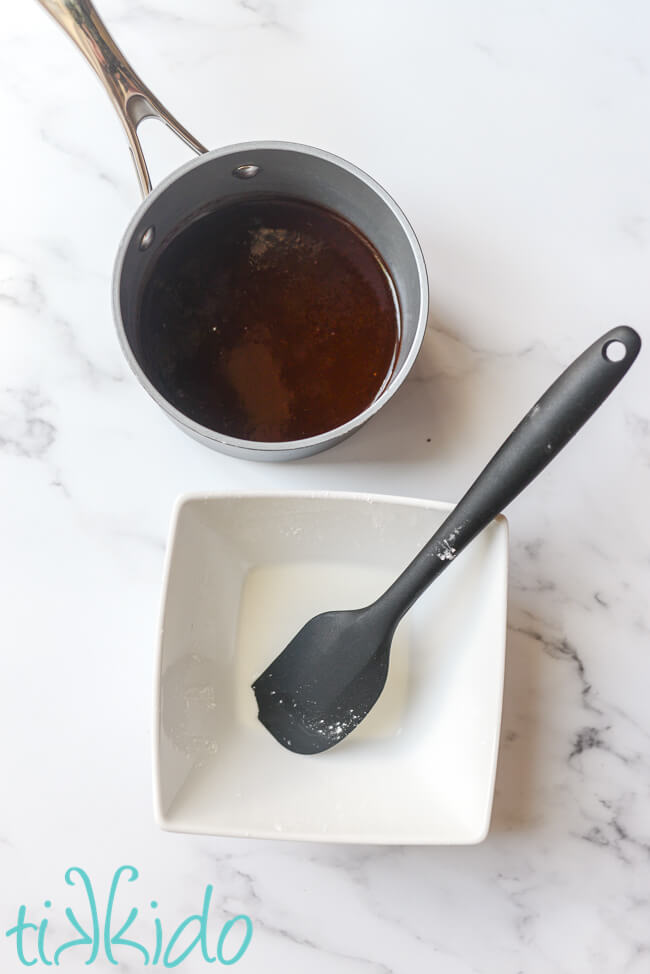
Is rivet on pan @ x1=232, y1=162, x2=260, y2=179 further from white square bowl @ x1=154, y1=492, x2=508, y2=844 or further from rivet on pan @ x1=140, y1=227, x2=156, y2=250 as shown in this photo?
white square bowl @ x1=154, y1=492, x2=508, y2=844

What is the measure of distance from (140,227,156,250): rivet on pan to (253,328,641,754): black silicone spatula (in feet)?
0.94

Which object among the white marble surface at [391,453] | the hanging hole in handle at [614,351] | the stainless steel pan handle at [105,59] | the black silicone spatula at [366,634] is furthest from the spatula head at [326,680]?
the stainless steel pan handle at [105,59]

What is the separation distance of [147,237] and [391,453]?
0.25 m

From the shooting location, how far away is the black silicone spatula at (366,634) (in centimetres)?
55

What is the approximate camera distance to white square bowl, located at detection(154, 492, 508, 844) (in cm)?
62

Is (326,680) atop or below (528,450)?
below

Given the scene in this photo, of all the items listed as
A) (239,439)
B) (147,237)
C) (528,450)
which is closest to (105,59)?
(147,237)

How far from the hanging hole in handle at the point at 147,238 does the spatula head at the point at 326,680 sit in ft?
Answer: 0.99

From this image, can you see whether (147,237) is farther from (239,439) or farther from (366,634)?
(366,634)

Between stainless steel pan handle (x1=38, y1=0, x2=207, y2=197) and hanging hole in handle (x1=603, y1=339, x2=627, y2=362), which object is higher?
hanging hole in handle (x1=603, y1=339, x2=627, y2=362)

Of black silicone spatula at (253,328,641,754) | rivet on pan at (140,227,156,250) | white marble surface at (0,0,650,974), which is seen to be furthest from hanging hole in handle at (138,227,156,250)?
black silicone spatula at (253,328,641,754)

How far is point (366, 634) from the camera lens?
0.65m

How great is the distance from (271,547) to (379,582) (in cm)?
9

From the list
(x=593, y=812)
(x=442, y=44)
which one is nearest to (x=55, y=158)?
(x=442, y=44)
